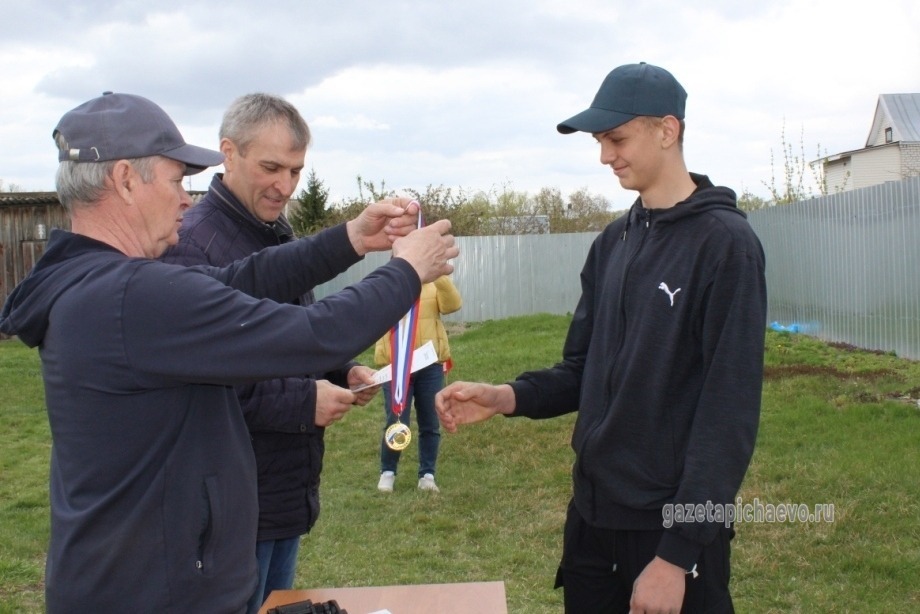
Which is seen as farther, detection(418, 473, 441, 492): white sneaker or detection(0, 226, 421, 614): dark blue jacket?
detection(418, 473, 441, 492): white sneaker

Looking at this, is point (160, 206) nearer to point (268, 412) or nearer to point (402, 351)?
point (268, 412)

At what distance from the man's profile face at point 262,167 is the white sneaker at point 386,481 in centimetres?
480

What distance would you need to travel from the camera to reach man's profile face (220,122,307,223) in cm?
294

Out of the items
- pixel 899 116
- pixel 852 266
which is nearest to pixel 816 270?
pixel 852 266

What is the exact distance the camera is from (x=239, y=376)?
1.95 metres

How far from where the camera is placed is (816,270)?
13633mm

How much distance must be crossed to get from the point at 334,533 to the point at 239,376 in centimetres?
481

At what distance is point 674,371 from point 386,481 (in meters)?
5.26

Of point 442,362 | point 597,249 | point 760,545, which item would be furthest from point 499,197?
point 597,249

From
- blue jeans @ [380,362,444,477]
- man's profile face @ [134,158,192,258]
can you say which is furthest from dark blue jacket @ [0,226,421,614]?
blue jeans @ [380,362,444,477]

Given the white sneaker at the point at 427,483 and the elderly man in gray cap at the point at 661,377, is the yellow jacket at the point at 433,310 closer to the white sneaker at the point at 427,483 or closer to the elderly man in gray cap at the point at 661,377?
the white sneaker at the point at 427,483

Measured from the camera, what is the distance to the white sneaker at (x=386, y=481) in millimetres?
7473

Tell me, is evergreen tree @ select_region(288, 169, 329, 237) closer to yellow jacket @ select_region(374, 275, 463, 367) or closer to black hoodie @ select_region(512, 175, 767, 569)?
yellow jacket @ select_region(374, 275, 463, 367)

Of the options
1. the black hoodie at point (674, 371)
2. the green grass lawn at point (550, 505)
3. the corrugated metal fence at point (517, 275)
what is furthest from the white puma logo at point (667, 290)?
the corrugated metal fence at point (517, 275)
